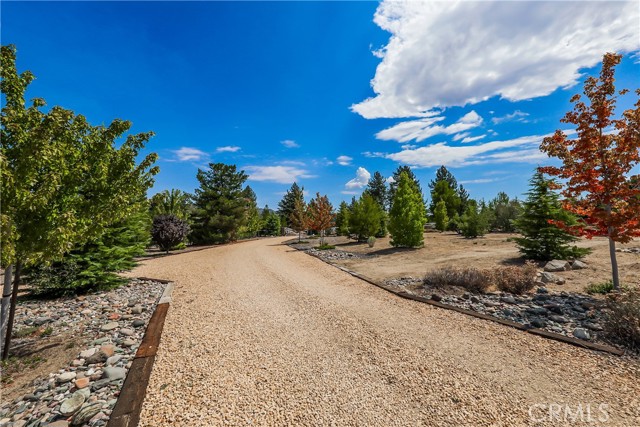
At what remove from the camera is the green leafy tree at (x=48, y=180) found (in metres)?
3.27

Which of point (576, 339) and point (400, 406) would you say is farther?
point (576, 339)

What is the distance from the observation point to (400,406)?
295 cm

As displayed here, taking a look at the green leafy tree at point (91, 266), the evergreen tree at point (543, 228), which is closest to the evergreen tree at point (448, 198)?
the evergreen tree at point (543, 228)

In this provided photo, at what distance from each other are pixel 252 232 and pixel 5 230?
34.6 meters

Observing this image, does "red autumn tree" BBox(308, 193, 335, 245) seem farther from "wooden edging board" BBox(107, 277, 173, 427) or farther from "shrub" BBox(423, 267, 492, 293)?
"wooden edging board" BBox(107, 277, 173, 427)

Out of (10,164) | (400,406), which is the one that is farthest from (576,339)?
(10,164)

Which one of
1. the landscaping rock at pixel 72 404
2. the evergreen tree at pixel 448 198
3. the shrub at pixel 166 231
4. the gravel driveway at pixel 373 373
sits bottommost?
the gravel driveway at pixel 373 373

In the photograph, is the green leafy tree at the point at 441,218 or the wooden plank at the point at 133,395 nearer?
the wooden plank at the point at 133,395

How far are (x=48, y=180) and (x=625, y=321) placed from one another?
884 centimetres

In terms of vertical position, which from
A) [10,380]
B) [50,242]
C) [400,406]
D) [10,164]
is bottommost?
[400,406]

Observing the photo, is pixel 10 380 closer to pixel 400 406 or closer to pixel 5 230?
pixel 5 230

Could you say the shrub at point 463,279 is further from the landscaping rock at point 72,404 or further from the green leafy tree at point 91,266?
the green leafy tree at point 91,266

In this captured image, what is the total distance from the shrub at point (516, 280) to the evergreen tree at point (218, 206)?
22356mm

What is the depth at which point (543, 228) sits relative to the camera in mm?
10414
